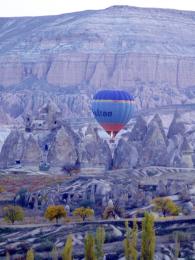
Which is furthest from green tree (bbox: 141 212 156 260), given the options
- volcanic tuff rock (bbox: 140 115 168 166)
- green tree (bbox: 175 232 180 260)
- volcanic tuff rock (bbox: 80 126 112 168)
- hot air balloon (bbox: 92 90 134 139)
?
hot air balloon (bbox: 92 90 134 139)

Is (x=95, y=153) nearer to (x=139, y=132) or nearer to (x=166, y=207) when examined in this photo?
(x=139, y=132)

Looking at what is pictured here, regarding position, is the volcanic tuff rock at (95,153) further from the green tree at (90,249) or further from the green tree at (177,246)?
the green tree at (90,249)

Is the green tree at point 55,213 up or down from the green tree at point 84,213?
up

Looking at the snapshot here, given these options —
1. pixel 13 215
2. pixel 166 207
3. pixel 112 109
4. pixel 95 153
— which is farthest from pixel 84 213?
pixel 112 109

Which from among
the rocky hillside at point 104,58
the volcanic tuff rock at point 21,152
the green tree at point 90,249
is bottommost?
the rocky hillside at point 104,58

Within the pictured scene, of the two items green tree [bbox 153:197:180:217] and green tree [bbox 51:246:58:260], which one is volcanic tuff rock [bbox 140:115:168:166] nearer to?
green tree [bbox 153:197:180:217]

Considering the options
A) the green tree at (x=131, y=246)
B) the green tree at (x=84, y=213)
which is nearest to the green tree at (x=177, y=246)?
the green tree at (x=131, y=246)
